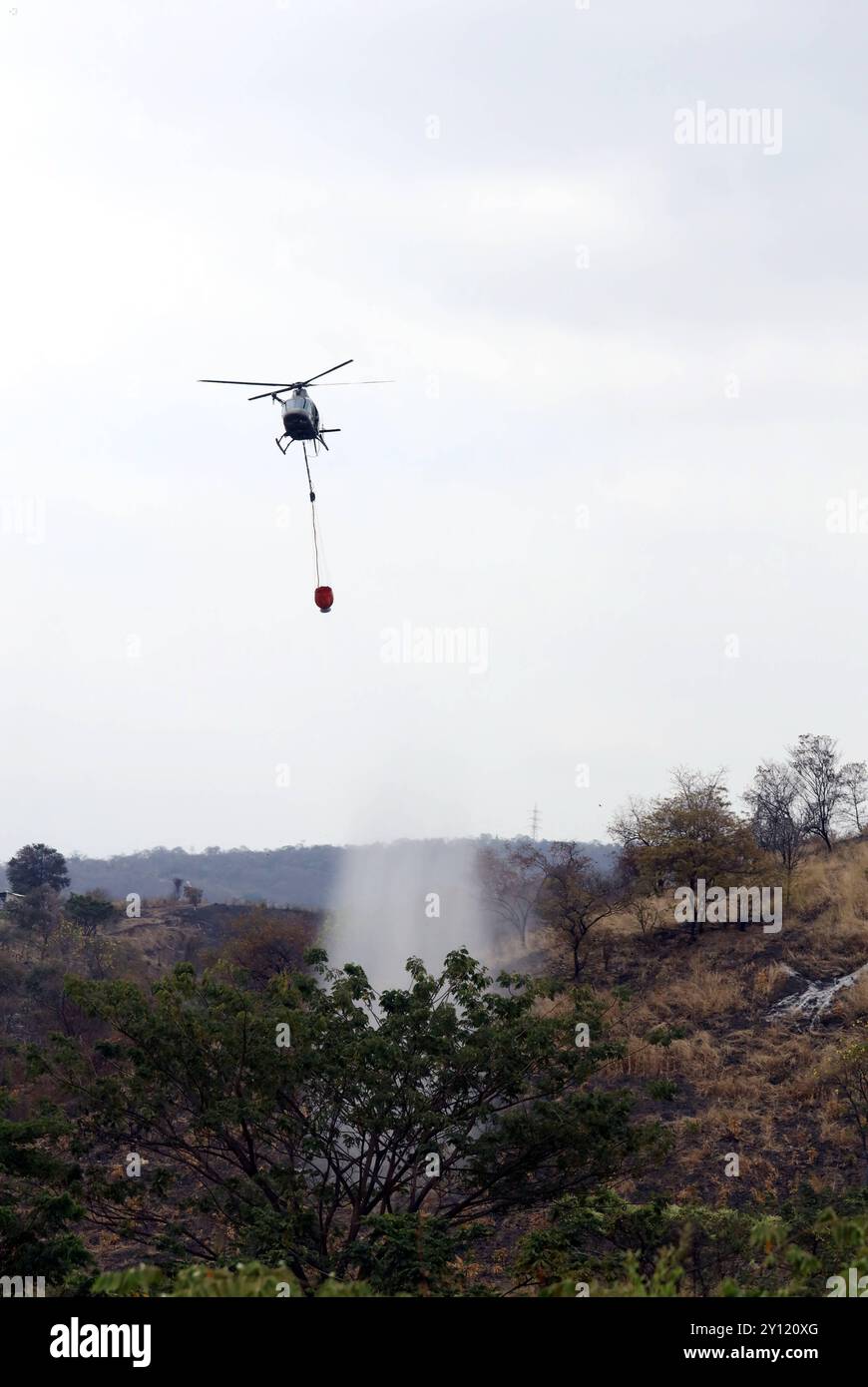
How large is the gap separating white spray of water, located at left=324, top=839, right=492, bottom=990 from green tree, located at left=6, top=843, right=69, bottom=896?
19.3 meters

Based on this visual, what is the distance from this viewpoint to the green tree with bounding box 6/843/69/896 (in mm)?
71812

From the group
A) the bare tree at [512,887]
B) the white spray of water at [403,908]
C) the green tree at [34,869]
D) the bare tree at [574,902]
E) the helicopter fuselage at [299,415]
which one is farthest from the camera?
the green tree at [34,869]

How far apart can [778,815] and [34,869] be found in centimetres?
4171

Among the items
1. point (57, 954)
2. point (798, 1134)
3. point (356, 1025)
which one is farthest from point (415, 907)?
point (356, 1025)

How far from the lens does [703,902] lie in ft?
140

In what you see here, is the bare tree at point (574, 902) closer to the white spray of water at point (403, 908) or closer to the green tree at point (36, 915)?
the white spray of water at point (403, 908)

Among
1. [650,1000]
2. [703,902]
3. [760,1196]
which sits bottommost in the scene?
[760,1196]

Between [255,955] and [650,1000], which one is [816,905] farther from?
[255,955]

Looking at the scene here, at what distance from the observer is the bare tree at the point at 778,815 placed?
4956 centimetres

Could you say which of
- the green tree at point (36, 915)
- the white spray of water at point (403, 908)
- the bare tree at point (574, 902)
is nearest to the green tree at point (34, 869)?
the green tree at point (36, 915)

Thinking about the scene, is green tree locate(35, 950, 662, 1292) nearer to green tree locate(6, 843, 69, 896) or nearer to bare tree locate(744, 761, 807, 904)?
bare tree locate(744, 761, 807, 904)

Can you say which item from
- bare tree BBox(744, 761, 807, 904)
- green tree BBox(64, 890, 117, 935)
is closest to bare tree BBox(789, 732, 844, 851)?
bare tree BBox(744, 761, 807, 904)

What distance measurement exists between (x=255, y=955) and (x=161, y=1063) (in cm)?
2610

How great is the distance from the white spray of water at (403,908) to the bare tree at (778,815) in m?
11.9
